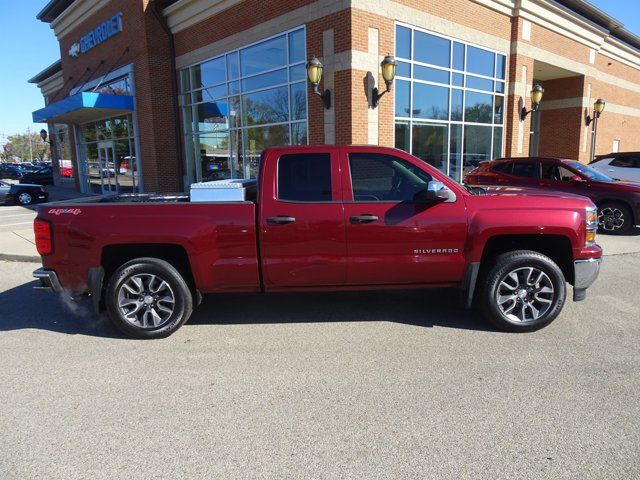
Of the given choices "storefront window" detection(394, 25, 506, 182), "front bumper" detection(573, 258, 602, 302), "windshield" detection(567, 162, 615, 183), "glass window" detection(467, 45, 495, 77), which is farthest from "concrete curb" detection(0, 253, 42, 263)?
"glass window" detection(467, 45, 495, 77)

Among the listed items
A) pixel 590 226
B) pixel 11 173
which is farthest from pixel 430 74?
pixel 11 173

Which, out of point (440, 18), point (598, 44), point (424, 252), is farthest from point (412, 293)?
point (598, 44)

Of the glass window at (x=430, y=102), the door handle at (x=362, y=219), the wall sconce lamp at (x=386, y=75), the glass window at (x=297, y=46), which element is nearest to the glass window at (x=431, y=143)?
the glass window at (x=430, y=102)

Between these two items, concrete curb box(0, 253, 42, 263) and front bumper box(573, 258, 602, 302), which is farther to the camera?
concrete curb box(0, 253, 42, 263)

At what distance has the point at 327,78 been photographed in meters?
10.9

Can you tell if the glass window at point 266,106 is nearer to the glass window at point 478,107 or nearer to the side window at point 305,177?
the glass window at point 478,107

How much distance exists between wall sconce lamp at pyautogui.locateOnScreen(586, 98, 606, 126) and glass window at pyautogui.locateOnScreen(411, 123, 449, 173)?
9.86 metres

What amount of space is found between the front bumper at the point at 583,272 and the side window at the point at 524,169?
662 centimetres

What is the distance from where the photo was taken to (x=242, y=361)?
383 centimetres

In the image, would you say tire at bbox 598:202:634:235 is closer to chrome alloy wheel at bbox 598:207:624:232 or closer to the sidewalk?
chrome alloy wheel at bbox 598:207:624:232

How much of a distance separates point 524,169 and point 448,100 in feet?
13.3

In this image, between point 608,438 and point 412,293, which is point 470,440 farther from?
point 412,293

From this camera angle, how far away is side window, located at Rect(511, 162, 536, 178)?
10477 millimetres

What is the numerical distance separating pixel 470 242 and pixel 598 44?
20.4 m
